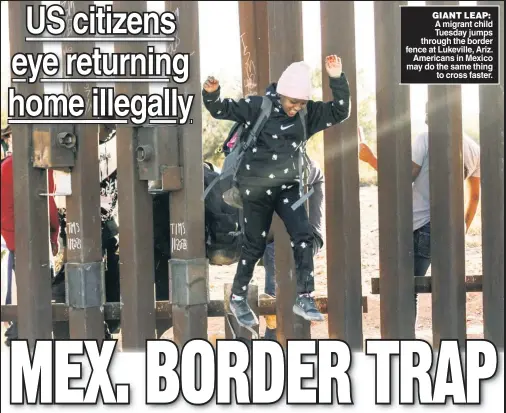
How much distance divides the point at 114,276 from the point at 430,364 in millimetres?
1746

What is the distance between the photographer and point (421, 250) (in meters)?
5.76

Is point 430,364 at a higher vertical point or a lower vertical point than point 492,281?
lower

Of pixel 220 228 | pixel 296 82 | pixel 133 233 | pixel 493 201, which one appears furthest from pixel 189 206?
pixel 493 201

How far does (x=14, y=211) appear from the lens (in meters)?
5.50

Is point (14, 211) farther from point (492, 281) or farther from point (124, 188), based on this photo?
point (492, 281)

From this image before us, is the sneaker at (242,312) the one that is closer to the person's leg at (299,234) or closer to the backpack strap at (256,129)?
the person's leg at (299,234)

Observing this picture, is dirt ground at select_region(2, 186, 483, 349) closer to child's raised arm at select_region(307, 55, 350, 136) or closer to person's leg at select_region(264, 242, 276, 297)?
person's leg at select_region(264, 242, 276, 297)

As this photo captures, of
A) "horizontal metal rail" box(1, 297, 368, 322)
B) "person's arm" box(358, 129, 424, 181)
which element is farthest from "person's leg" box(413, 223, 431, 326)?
"horizontal metal rail" box(1, 297, 368, 322)

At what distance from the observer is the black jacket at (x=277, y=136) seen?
15.8ft

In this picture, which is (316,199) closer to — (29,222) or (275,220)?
(275,220)

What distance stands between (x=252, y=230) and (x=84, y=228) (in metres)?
0.97

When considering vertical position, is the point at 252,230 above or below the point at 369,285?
above

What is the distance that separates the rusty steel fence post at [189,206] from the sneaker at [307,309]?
57 centimetres

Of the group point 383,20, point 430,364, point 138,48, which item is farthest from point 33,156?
point 430,364
